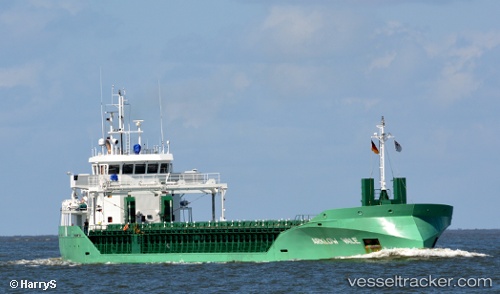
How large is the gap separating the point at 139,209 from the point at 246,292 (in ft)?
63.8

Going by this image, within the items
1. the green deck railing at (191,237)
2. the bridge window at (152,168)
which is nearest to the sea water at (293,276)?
the green deck railing at (191,237)

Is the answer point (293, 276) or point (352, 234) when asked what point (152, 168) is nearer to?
point (352, 234)

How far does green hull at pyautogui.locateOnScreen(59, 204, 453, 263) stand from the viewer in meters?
54.4

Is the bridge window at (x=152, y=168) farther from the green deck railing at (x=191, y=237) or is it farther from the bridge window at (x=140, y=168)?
the green deck railing at (x=191, y=237)

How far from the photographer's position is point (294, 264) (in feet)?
184

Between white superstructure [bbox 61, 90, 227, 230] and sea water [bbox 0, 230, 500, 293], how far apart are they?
426 cm

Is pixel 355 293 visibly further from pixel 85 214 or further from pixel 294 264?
pixel 85 214

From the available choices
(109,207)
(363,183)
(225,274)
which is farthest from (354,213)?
(109,207)

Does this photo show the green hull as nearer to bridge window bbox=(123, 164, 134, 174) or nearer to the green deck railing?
the green deck railing

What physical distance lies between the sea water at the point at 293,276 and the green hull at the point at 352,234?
626 millimetres

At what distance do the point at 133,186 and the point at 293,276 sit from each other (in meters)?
15.4

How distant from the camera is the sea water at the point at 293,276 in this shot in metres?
47.7

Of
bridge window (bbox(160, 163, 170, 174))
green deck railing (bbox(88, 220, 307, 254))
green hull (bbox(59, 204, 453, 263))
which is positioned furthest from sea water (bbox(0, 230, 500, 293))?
bridge window (bbox(160, 163, 170, 174))

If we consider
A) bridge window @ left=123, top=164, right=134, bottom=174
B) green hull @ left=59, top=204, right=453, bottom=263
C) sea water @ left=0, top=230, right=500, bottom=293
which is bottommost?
sea water @ left=0, top=230, right=500, bottom=293
